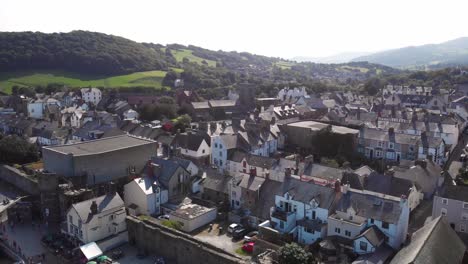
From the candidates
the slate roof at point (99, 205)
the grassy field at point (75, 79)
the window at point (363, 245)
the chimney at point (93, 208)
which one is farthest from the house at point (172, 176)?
the grassy field at point (75, 79)

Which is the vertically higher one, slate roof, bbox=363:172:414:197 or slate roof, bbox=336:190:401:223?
slate roof, bbox=336:190:401:223

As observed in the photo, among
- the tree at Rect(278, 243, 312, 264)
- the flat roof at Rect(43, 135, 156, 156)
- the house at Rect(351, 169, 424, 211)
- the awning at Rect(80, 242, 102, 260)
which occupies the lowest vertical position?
the awning at Rect(80, 242, 102, 260)

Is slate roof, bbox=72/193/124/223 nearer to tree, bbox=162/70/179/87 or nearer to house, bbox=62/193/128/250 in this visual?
house, bbox=62/193/128/250

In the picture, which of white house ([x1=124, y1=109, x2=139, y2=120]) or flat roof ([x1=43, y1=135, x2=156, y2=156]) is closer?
flat roof ([x1=43, y1=135, x2=156, y2=156])

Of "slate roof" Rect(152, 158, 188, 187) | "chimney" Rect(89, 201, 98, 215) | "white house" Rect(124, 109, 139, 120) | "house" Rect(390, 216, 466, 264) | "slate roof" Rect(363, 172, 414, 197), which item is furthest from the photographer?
"white house" Rect(124, 109, 139, 120)

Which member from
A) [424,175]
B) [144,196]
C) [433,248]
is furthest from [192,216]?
[424,175]

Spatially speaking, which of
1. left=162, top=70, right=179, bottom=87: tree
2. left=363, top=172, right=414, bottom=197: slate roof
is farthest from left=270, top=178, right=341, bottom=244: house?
left=162, top=70, right=179, bottom=87: tree

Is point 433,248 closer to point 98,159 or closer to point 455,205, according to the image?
point 455,205
